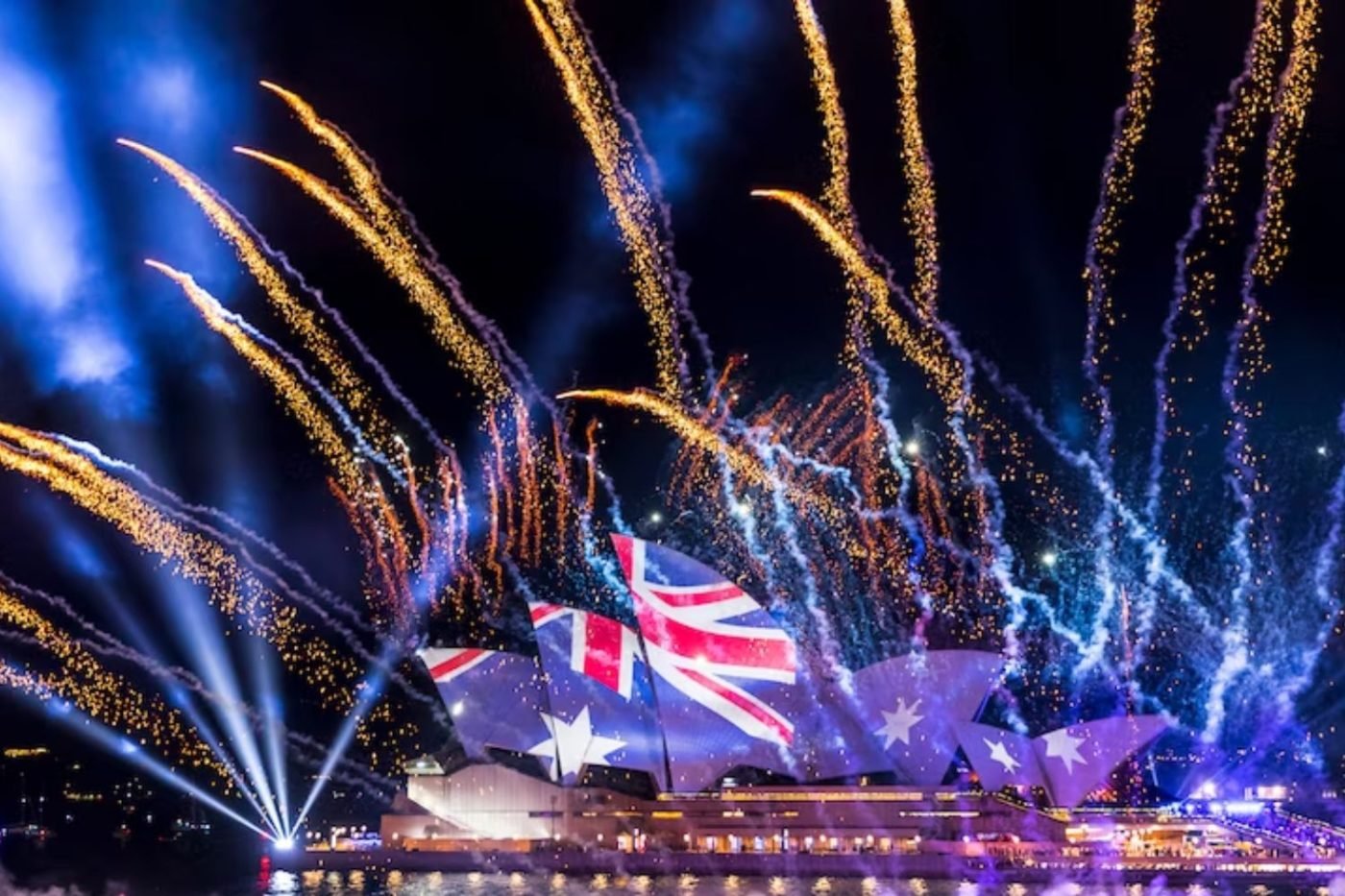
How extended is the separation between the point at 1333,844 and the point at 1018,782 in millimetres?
12401

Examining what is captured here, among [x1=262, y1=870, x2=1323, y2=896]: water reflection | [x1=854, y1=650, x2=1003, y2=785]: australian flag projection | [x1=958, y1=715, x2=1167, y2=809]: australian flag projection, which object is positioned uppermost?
[x1=854, y1=650, x2=1003, y2=785]: australian flag projection

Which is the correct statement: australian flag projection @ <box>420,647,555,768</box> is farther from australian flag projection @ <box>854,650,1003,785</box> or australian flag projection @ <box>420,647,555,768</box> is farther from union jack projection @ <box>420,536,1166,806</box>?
australian flag projection @ <box>854,650,1003,785</box>

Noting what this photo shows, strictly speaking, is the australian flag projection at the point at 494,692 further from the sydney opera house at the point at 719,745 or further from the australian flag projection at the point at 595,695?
the australian flag projection at the point at 595,695

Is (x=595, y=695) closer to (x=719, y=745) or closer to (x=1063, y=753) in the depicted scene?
(x=719, y=745)

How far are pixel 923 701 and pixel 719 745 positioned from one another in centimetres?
863

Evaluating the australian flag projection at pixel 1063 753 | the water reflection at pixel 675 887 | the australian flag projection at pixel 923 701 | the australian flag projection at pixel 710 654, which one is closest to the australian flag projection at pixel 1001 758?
the australian flag projection at pixel 1063 753

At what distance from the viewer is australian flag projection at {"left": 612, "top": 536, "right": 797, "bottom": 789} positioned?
187 feet

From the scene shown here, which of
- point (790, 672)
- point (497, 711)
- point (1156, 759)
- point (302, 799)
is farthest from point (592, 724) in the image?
point (302, 799)

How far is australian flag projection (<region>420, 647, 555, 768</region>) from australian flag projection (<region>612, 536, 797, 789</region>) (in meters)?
6.26

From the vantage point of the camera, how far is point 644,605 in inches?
2251

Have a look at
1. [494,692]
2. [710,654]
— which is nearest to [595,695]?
[494,692]

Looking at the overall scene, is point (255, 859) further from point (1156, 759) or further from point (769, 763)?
point (1156, 759)

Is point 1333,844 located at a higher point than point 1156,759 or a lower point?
lower

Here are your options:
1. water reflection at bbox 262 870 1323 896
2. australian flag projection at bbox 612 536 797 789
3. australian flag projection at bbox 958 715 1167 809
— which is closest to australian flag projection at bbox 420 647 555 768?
water reflection at bbox 262 870 1323 896
